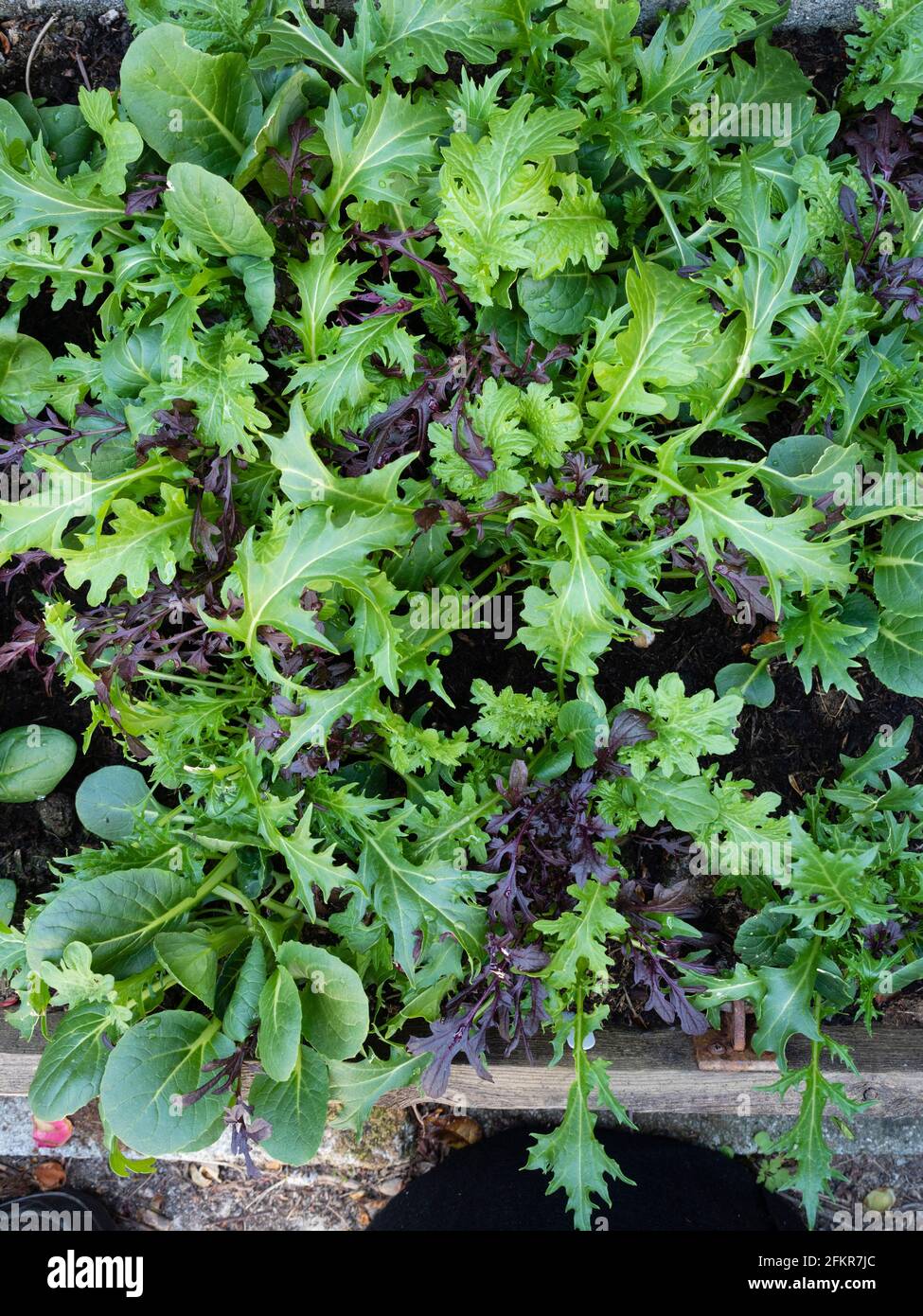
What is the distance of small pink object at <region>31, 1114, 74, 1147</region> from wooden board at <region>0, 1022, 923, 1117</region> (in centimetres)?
83

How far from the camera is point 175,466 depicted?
183cm

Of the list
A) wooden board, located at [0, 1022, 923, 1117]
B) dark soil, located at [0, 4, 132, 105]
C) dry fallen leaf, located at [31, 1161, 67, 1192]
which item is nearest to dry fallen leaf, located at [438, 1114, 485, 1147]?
wooden board, located at [0, 1022, 923, 1117]

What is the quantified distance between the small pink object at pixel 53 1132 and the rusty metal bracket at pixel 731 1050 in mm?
1506

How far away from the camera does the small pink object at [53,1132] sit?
2260 mm

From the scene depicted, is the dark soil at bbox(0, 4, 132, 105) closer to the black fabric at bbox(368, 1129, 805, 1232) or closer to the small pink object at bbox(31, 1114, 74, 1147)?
the small pink object at bbox(31, 1114, 74, 1147)

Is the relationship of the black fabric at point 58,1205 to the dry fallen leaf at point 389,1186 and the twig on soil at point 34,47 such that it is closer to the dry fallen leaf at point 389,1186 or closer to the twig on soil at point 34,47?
the dry fallen leaf at point 389,1186

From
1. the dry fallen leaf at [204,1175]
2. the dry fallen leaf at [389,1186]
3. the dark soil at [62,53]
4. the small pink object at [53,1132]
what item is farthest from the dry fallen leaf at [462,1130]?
the dark soil at [62,53]

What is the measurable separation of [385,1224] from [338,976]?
991 millimetres

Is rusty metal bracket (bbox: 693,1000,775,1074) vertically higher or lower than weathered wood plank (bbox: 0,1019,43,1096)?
higher

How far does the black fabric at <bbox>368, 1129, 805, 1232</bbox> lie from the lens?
2.12m

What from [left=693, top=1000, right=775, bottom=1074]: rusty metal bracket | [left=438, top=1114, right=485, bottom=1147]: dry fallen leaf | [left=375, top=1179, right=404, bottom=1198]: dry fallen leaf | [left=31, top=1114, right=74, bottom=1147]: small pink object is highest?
[left=693, top=1000, right=775, bottom=1074]: rusty metal bracket
